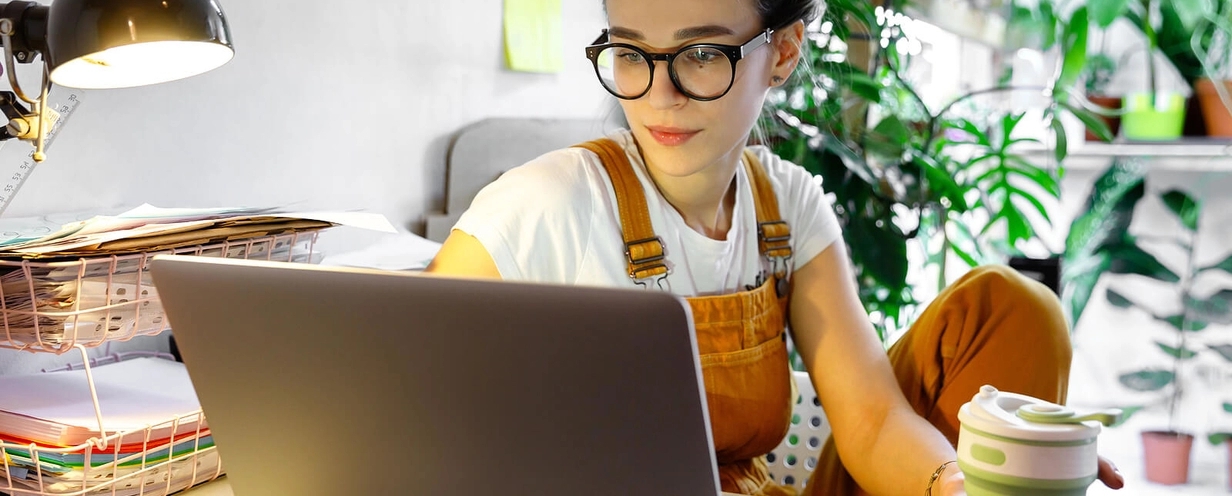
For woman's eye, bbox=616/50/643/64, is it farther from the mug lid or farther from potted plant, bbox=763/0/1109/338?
potted plant, bbox=763/0/1109/338

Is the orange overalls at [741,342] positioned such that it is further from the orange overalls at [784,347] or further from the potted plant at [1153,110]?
the potted plant at [1153,110]

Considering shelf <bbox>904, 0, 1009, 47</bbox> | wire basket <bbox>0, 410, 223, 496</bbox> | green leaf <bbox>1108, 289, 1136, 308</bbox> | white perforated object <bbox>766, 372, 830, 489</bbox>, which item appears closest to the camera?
wire basket <bbox>0, 410, 223, 496</bbox>

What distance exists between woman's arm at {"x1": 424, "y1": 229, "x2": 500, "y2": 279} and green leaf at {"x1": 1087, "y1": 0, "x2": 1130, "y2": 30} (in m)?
2.01

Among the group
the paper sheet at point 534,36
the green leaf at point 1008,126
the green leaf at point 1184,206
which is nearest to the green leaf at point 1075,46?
the green leaf at point 1008,126

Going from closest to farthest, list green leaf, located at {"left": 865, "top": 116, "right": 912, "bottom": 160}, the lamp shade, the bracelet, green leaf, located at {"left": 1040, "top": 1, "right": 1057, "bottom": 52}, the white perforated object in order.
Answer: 1. the lamp shade
2. the bracelet
3. the white perforated object
4. green leaf, located at {"left": 865, "top": 116, "right": 912, "bottom": 160}
5. green leaf, located at {"left": 1040, "top": 1, "right": 1057, "bottom": 52}

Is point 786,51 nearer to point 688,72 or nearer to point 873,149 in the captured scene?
point 688,72

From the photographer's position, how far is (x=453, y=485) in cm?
62

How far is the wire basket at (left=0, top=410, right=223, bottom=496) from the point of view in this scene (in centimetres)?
82

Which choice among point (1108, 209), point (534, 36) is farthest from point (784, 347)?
point (1108, 209)

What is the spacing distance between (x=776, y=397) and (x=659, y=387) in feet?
2.20

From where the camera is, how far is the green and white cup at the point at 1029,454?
58 centimetres

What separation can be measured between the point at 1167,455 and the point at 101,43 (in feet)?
8.96

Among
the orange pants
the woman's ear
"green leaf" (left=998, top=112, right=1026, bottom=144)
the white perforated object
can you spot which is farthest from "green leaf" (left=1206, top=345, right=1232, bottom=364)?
the woman's ear

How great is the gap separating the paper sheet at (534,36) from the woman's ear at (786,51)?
737 millimetres
